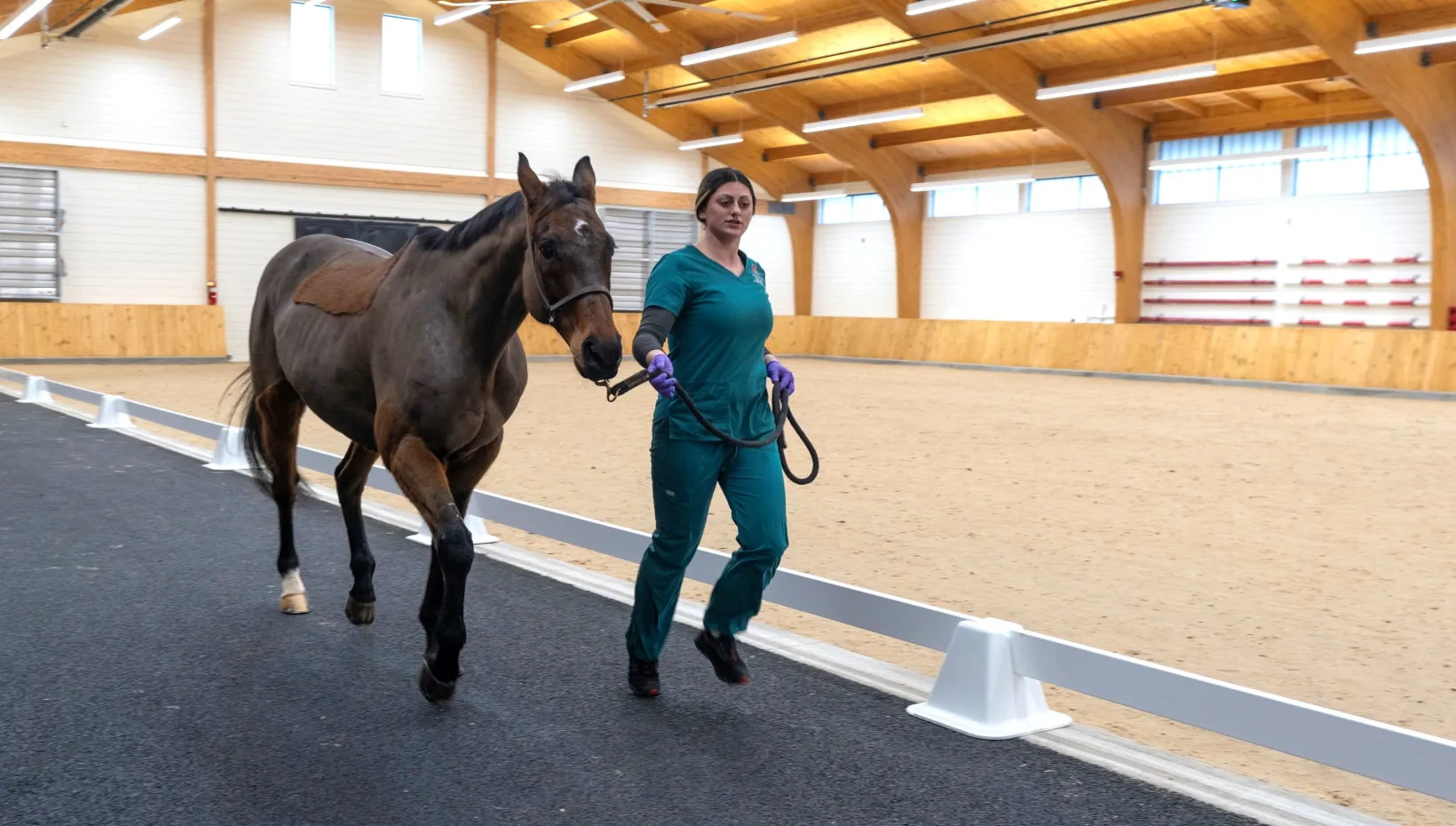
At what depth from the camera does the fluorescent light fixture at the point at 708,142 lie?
81.1 feet

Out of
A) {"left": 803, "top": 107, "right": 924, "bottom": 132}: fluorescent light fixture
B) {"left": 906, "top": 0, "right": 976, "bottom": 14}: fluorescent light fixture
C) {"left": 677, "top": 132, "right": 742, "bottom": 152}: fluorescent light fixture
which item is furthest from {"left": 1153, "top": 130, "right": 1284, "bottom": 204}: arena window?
{"left": 677, "top": 132, "right": 742, "bottom": 152}: fluorescent light fixture

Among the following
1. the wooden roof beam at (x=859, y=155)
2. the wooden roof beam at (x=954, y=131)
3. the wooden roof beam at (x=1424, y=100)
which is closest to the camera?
the wooden roof beam at (x=1424, y=100)

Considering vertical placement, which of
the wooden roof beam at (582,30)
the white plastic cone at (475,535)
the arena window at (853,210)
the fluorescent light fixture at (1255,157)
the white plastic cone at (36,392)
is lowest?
the white plastic cone at (475,535)

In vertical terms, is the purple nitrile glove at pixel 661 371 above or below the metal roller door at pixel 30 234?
below

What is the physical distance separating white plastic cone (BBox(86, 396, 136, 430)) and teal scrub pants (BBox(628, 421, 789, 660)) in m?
9.44

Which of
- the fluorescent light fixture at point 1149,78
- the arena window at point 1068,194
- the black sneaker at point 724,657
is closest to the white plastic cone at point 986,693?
the black sneaker at point 724,657

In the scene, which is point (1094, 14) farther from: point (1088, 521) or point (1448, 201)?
point (1088, 521)

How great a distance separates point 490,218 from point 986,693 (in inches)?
82.4

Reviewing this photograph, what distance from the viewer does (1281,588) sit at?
17.5ft

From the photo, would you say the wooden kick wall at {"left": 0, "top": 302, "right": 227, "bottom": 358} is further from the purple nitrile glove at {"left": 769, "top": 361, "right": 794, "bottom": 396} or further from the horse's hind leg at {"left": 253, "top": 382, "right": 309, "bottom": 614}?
the purple nitrile glove at {"left": 769, "top": 361, "right": 794, "bottom": 396}

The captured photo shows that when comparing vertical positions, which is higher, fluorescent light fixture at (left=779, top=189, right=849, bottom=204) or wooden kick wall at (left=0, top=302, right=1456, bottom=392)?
fluorescent light fixture at (left=779, top=189, right=849, bottom=204)

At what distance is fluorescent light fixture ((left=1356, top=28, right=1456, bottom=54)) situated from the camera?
14.1 metres

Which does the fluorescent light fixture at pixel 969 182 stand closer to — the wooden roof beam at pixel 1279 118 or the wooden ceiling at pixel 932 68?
the wooden ceiling at pixel 932 68

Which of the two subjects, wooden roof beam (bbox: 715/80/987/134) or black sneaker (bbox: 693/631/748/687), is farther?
wooden roof beam (bbox: 715/80/987/134)
